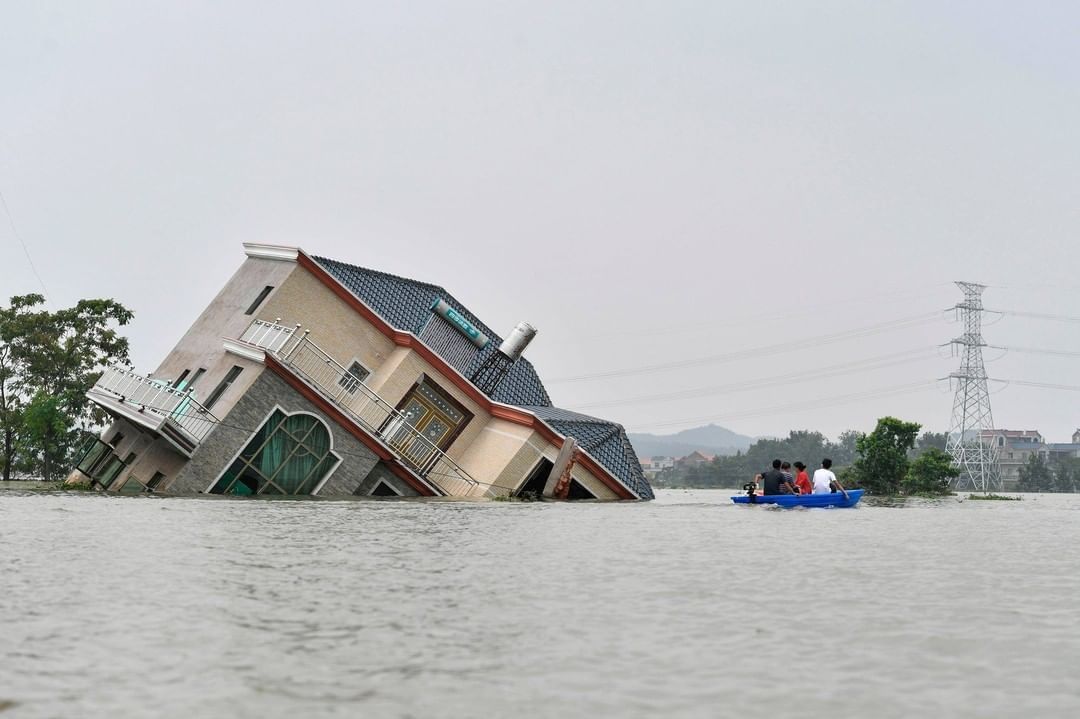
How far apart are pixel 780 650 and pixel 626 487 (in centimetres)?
3770

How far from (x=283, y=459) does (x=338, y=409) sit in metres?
2.44

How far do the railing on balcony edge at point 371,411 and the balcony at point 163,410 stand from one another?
11.7 feet

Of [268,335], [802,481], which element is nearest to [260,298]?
[268,335]

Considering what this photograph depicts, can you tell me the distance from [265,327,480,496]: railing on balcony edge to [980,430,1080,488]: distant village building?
138483 millimetres

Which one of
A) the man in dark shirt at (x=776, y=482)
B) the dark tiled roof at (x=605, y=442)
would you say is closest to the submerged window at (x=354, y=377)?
the dark tiled roof at (x=605, y=442)

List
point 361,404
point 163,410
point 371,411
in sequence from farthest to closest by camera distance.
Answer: point 361,404
point 371,411
point 163,410

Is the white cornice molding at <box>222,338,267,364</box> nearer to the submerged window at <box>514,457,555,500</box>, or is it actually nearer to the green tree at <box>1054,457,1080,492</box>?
the submerged window at <box>514,457,555,500</box>

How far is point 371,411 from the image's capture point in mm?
41719

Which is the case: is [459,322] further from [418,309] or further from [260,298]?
[260,298]

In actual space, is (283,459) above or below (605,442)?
below

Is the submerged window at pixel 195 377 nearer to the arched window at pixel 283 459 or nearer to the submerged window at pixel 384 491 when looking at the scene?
the arched window at pixel 283 459

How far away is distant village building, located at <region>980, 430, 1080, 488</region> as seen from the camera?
172 metres

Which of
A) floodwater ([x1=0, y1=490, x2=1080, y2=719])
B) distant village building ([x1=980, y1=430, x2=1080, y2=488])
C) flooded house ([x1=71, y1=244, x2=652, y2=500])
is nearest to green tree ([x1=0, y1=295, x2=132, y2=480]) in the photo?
flooded house ([x1=71, y1=244, x2=652, y2=500])

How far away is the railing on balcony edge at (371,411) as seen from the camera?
133 ft
